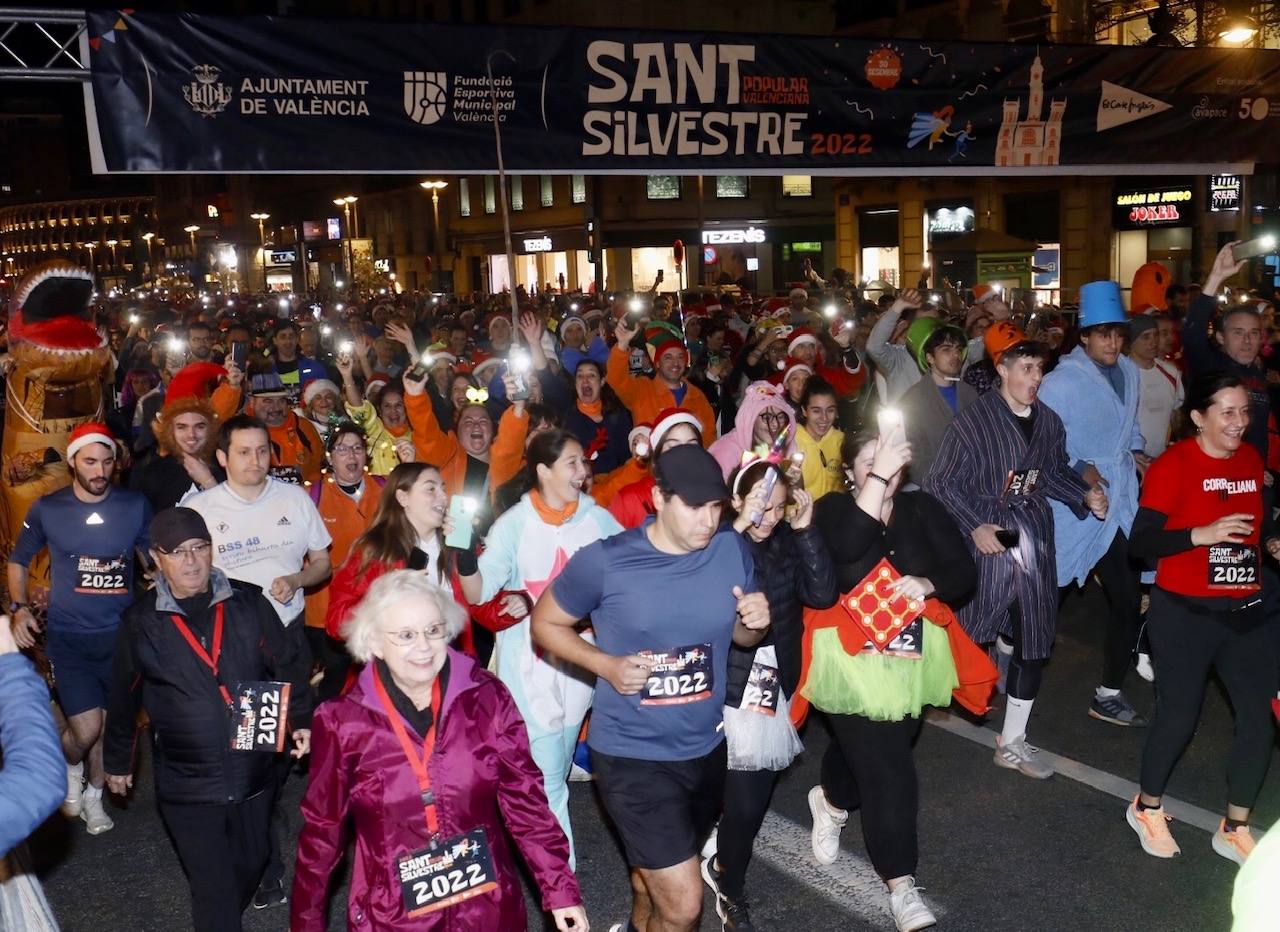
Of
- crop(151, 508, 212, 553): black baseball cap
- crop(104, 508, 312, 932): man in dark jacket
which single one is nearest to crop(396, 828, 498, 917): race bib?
crop(104, 508, 312, 932): man in dark jacket

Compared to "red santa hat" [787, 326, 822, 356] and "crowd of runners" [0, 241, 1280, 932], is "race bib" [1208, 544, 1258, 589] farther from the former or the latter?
"red santa hat" [787, 326, 822, 356]

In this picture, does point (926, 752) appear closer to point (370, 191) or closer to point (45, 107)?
point (45, 107)

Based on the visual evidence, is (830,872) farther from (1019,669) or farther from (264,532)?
(264,532)

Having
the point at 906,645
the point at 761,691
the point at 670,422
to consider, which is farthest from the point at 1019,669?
the point at 670,422

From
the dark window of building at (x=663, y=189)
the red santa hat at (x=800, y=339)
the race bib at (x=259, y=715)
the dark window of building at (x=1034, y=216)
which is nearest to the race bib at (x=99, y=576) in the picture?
the race bib at (x=259, y=715)

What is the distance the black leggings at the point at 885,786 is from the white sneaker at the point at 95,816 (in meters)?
3.73

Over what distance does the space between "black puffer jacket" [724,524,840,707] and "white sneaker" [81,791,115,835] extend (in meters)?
3.44

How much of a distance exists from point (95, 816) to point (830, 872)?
360cm

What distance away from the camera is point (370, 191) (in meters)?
65.2

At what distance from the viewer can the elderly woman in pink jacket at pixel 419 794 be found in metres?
3.46

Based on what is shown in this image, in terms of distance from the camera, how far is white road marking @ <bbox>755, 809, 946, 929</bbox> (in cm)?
502

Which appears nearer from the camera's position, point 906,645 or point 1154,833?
point 906,645

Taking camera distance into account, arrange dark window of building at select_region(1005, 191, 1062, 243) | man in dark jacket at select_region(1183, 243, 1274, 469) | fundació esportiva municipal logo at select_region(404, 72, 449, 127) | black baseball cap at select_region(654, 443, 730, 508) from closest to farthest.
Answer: black baseball cap at select_region(654, 443, 730, 508), man in dark jacket at select_region(1183, 243, 1274, 469), fundació esportiva municipal logo at select_region(404, 72, 449, 127), dark window of building at select_region(1005, 191, 1062, 243)

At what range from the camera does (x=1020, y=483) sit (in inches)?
243
